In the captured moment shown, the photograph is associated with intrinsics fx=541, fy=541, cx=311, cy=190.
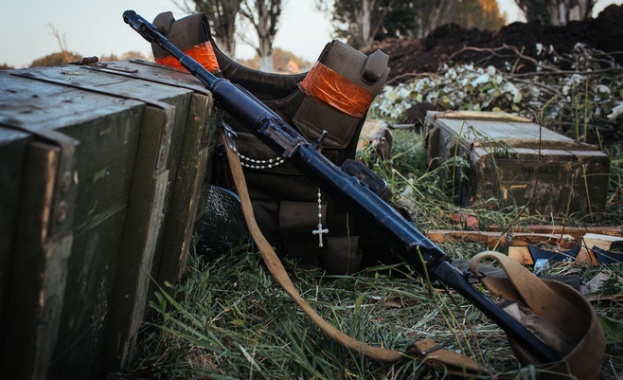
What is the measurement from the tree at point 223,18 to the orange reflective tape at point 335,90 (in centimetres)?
1561

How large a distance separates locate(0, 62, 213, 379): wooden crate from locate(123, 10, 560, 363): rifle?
0.20 metres

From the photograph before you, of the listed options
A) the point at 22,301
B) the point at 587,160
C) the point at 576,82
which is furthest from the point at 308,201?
the point at 576,82

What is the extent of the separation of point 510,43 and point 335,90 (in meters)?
9.76

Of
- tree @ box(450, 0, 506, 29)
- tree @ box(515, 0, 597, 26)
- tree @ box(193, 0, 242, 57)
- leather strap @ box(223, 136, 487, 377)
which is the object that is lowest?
leather strap @ box(223, 136, 487, 377)

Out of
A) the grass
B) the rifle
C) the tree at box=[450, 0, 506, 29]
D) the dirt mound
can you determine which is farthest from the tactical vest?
the tree at box=[450, 0, 506, 29]

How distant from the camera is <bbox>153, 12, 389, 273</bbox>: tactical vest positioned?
2.33 m

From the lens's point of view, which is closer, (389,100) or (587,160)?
(587,160)

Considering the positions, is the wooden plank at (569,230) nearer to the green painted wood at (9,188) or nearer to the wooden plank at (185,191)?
the wooden plank at (185,191)

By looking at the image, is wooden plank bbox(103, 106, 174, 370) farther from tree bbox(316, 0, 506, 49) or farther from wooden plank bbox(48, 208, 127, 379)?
tree bbox(316, 0, 506, 49)

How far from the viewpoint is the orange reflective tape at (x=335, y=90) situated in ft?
7.64

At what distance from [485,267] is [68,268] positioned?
1.85 metres

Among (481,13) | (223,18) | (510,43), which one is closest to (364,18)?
(223,18)

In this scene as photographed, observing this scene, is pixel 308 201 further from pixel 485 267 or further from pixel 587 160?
pixel 587 160

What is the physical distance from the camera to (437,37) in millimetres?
12898
